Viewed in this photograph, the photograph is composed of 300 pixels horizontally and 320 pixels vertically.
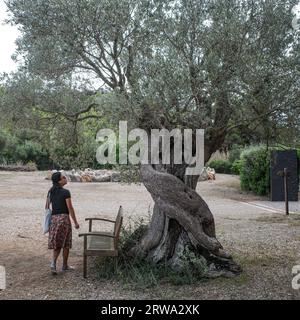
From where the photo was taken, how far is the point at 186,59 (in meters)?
5.65

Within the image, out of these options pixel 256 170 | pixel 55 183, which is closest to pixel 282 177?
pixel 256 170

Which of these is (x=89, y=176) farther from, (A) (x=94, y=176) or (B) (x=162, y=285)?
(B) (x=162, y=285)

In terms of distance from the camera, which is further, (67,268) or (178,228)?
(67,268)

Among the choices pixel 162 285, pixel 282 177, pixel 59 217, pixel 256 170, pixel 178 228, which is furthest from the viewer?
pixel 256 170

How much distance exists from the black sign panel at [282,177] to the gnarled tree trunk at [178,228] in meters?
9.96

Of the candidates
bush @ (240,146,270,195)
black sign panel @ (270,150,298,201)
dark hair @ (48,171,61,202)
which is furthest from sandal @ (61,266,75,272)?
bush @ (240,146,270,195)

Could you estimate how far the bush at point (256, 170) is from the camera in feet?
57.9

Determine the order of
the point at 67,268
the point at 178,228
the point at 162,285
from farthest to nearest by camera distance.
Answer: the point at 67,268 → the point at 178,228 → the point at 162,285

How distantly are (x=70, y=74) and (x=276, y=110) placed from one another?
3.53m

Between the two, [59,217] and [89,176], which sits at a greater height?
[89,176]

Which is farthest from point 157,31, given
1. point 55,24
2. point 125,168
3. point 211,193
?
point 211,193

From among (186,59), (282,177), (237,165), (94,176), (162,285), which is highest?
(186,59)

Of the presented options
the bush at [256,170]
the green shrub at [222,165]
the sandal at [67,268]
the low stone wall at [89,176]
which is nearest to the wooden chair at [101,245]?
the sandal at [67,268]

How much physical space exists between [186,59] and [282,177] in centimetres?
1140
